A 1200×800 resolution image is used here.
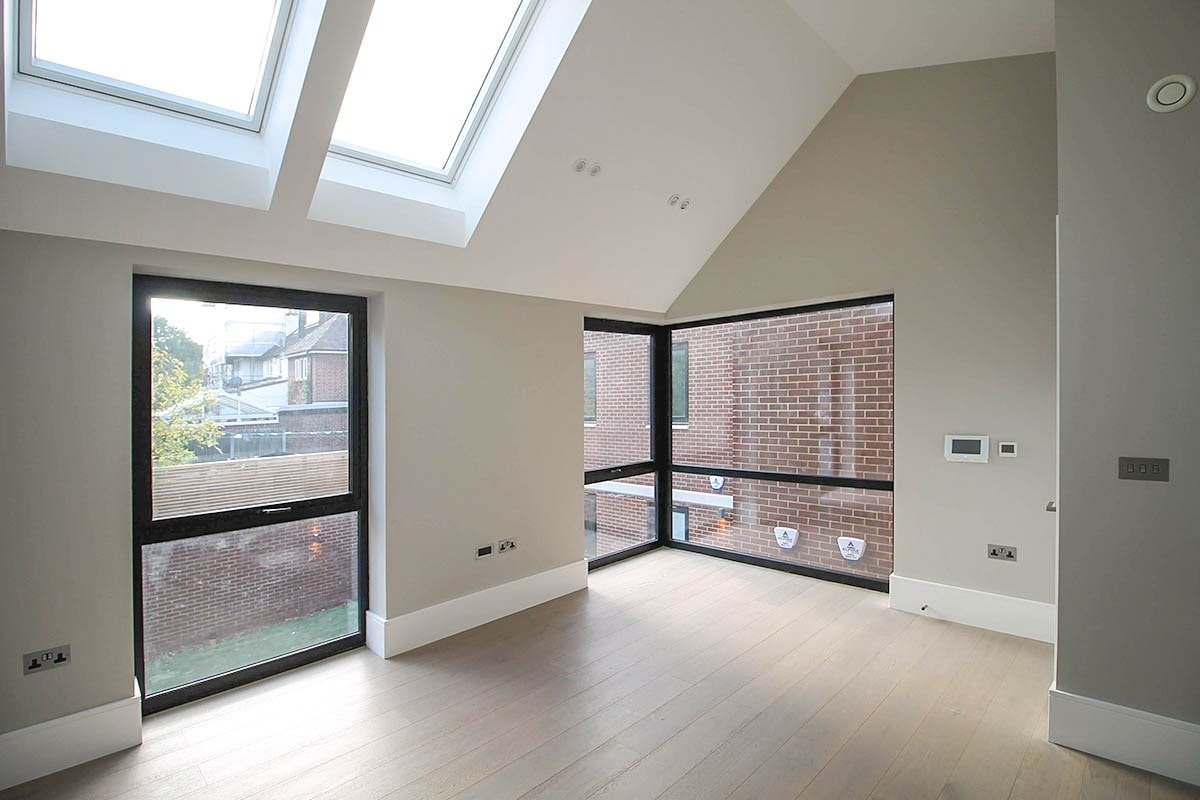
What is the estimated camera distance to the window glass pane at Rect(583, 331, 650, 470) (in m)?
5.03

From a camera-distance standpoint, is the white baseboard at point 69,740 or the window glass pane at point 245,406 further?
the window glass pane at point 245,406

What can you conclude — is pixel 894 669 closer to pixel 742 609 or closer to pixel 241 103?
pixel 742 609

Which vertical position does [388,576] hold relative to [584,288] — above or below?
below

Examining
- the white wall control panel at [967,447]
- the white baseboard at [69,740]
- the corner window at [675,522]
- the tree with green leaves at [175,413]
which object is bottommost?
the white baseboard at [69,740]

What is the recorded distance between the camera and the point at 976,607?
3.80 m

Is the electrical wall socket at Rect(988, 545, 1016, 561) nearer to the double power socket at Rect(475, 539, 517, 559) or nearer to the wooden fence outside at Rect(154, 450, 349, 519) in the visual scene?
the double power socket at Rect(475, 539, 517, 559)

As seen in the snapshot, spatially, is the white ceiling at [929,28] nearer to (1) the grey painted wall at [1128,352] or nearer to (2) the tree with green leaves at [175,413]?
(1) the grey painted wall at [1128,352]

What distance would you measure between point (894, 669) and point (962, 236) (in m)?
2.57

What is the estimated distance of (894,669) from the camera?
3270 millimetres

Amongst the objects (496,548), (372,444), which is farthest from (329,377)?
(496,548)

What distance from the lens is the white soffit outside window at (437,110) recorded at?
2.85 meters

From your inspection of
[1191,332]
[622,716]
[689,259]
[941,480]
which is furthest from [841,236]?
[622,716]

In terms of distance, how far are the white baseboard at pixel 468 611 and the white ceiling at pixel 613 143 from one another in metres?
1.96

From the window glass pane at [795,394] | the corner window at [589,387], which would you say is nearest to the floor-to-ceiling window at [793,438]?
the window glass pane at [795,394]
